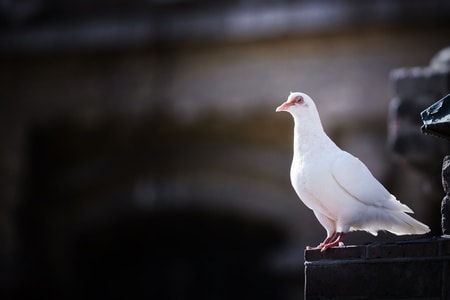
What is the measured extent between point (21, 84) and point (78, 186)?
4.04ft

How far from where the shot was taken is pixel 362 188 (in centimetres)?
469

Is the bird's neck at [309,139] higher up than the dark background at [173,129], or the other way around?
the dark background at [173,129]

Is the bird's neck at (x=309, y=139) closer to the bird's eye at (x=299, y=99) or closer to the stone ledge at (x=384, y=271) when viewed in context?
the bird's eye at (x=299, y=99)

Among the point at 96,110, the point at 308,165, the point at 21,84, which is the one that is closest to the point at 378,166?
the point at 96,110

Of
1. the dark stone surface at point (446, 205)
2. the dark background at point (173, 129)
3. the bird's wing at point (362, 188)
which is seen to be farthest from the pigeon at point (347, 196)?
the dark background at point (173, 129)

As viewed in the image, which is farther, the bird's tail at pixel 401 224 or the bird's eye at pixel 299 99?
the bird's eye at pixel 299 99

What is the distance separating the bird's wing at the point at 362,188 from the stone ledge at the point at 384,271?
14.8 inches

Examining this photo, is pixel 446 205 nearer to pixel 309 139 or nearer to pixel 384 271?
pixel 384 271

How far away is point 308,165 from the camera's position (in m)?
4.71

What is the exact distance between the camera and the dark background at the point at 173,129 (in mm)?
11172

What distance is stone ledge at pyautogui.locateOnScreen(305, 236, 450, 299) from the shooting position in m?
4.17

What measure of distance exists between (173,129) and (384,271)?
315 inches

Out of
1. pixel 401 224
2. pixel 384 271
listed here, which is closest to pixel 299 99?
pixel 401 224

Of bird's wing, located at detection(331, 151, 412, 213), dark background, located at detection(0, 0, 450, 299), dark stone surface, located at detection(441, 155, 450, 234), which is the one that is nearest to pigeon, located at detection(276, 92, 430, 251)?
bird's wing, located at detection(331, 151, 412, 213)
